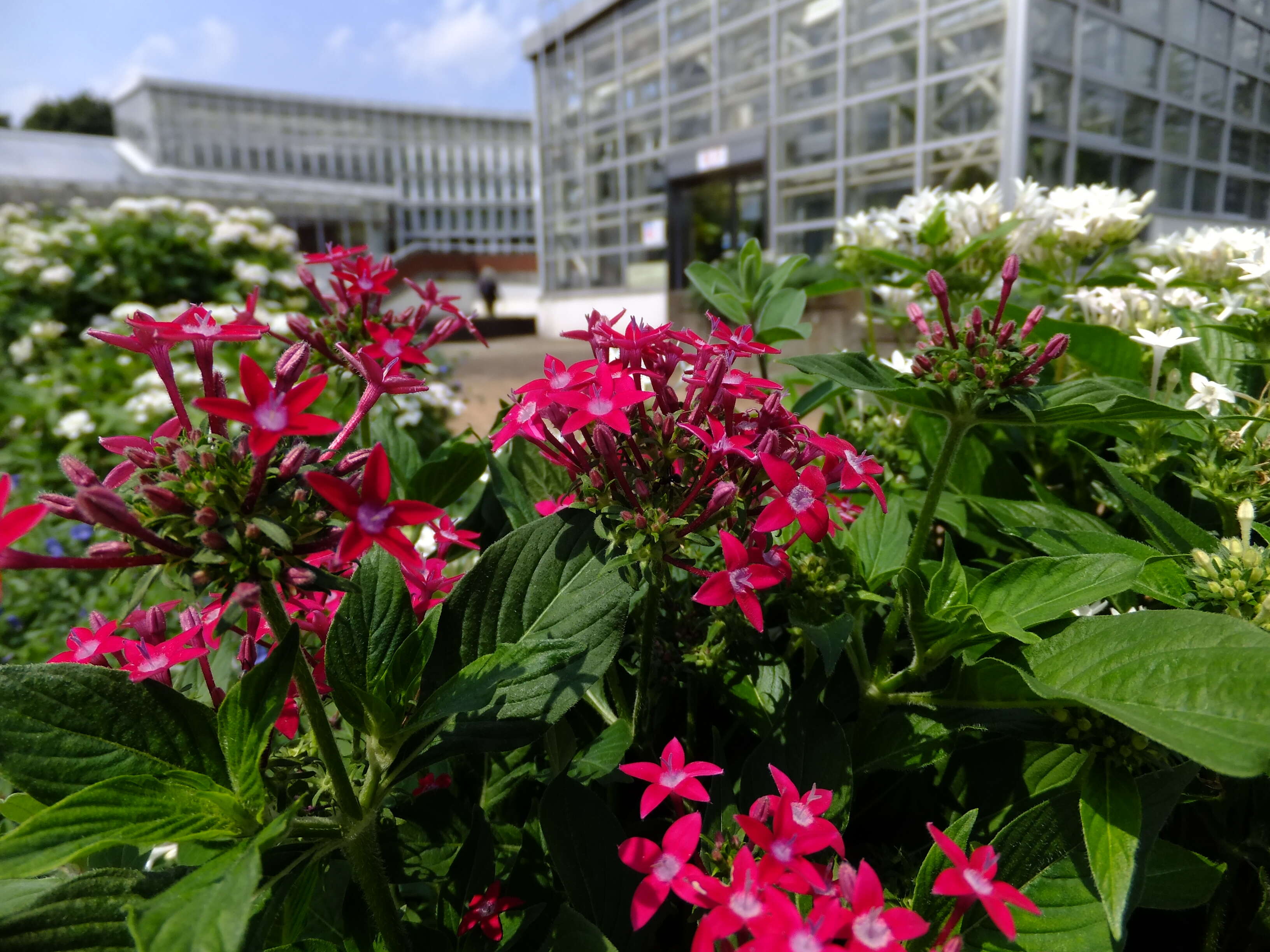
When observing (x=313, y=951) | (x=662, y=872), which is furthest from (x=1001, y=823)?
(x=313, y=951)

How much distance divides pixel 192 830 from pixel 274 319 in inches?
205

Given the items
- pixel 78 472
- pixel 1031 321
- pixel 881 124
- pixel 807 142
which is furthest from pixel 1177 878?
pixel 807 142

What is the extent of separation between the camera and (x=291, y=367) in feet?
2.27

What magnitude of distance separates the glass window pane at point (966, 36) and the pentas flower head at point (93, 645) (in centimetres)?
961

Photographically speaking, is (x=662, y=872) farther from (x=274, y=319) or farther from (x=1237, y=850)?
(x=274, y=319)

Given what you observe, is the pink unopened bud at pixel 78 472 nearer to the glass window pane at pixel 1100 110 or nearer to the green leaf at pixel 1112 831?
the green leaf at pixel 1112 831

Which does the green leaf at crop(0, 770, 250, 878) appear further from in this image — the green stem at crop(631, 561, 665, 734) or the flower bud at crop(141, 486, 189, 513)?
the green stem at crop(631, 561, 665, 734)

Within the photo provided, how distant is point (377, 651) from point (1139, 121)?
9.83 m

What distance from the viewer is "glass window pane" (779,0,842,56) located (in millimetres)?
9773

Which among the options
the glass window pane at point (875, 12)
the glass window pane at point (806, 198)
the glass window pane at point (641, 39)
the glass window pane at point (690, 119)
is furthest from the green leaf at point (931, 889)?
the glass window pane at point (641, 39)

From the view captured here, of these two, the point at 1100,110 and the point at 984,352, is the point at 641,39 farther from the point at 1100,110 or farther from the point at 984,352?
the point at 984,352

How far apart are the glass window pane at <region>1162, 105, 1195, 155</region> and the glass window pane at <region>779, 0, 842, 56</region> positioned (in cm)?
410

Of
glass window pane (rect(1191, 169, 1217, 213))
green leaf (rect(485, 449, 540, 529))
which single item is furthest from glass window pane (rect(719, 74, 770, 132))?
green leaf (rect(485, 449, 540, 529))

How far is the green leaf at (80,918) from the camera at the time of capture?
56cm
